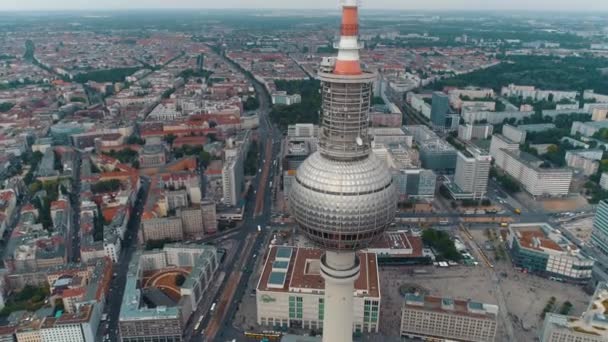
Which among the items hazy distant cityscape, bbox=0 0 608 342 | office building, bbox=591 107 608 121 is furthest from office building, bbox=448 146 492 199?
office building, bbox=591 107 608 121

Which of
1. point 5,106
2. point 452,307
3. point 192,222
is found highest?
point 5,106

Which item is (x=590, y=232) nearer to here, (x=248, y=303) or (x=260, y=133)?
(x=248, y=303)

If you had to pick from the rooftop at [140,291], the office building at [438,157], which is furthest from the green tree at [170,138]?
the office building at [438,157]

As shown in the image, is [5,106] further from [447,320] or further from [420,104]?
[447,320]

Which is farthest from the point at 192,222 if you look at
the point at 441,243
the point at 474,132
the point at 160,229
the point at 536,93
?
the point at 536,93

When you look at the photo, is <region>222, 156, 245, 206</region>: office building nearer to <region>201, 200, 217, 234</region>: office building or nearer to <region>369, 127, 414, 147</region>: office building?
<region>201, 200, 217, 234</region>: office building

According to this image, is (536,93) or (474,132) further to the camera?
(536,93)
